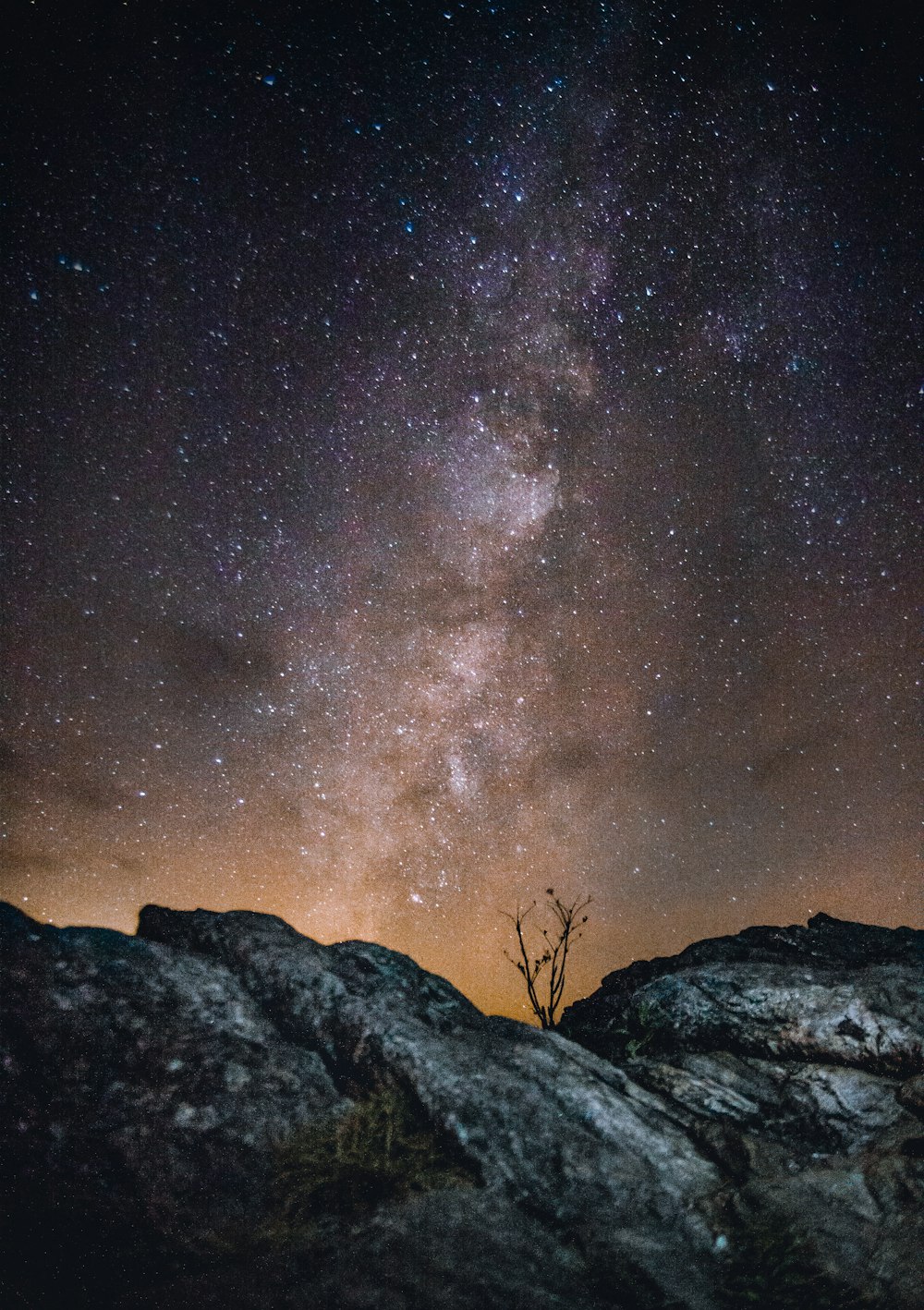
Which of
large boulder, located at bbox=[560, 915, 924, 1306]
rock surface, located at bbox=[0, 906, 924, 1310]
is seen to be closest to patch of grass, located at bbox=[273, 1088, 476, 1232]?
rock surface, located at bbox=[0, 906, 924, 1310]

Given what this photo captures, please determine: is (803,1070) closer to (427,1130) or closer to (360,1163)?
(427,1130)

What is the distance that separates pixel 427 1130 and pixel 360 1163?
84cm

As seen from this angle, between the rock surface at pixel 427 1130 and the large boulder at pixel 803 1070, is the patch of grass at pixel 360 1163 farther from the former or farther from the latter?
the large boulder at pixel 803 1070

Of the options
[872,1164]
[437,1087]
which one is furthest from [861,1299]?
[437,1087]

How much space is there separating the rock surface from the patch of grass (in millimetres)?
101

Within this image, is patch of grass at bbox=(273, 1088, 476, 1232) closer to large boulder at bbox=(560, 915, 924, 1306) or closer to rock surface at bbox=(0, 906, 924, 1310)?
rock surface at bbox=(0, 906, 924, 1310)

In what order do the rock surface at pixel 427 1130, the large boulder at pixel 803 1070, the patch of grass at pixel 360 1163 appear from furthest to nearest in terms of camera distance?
the large boulder at pixel 803 1070 < the patch of grass at pixel 360 1163 < the rock surface at pixel 427 1130

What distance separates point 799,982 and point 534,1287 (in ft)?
25.6

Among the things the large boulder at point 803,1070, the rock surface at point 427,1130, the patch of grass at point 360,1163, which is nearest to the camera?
the rock surface at point 427,1130

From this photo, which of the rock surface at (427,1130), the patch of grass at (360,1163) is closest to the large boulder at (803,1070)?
the rock surface at (427,1130)

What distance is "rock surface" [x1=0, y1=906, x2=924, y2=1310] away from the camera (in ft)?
18.0

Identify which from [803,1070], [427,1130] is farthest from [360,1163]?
[803,1070]

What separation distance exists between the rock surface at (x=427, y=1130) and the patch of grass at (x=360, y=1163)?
10cm

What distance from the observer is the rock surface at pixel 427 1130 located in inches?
216
